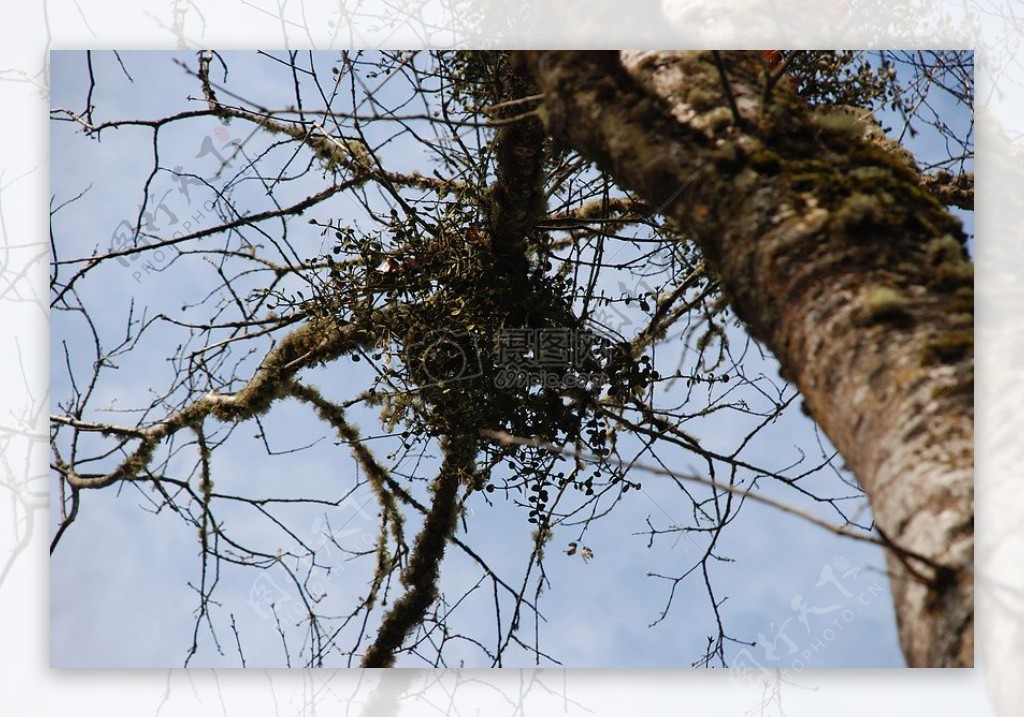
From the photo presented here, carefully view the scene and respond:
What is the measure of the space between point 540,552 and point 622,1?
963 millimetres

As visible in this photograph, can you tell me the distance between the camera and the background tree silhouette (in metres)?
1.56

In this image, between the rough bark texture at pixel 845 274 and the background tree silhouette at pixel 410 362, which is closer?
the rough bark texture at pixel 845 274

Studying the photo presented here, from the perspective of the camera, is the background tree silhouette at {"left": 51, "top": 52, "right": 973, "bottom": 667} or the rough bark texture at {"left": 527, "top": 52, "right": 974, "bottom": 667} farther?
the background tree silhouette at {"left": 51, "top": 52, "right": 973, "bottom": 667}

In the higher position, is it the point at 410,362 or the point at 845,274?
the point at 410,362

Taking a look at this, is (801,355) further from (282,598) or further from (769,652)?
(282,598)

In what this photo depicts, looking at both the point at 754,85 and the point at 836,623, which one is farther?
the point at 836,623

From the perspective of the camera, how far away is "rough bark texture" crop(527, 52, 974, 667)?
0.70m

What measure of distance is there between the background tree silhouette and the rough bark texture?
53 cm

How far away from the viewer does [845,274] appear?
0.80m

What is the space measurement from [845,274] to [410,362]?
98cm

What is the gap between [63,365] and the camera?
5.17 ft

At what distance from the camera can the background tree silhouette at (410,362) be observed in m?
1.56

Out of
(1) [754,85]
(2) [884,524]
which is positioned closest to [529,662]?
(2) [884,524]

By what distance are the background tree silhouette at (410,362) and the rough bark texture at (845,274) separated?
526mm
